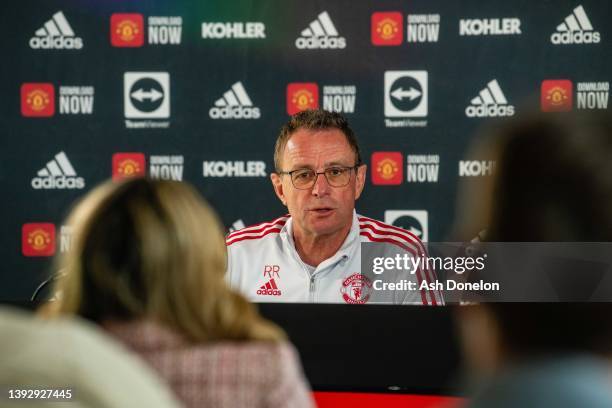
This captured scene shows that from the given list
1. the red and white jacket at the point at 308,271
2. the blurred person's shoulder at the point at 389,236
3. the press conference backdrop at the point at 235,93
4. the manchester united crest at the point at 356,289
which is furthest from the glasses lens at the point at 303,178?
the press conference backdrop at the point at 235,93

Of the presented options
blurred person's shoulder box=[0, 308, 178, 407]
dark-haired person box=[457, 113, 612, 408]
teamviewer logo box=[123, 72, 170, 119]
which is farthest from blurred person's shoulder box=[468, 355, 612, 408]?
teamviewer logo box=[123, 72, 170, 119]

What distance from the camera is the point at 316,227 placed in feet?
7.90

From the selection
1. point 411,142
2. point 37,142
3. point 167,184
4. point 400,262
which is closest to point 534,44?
point 411,142

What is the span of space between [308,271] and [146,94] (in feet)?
5.04

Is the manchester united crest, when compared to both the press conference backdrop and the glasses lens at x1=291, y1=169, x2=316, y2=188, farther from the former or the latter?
the press conference backdrop

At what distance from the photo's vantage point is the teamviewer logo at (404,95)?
344 cm

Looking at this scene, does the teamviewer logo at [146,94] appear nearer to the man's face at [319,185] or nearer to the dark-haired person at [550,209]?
the man's face at [319,185]

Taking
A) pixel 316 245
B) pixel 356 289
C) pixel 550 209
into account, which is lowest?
pixel 356 289

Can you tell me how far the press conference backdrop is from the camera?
3.44m

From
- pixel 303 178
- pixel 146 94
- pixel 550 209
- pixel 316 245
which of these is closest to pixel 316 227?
pixel 316 245

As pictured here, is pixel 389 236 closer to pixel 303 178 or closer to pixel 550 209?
pixel 303 178

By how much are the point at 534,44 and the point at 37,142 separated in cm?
224

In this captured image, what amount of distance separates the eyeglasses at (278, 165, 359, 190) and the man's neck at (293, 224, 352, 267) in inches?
5.7

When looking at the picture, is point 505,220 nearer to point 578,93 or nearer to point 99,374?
point 99,374
